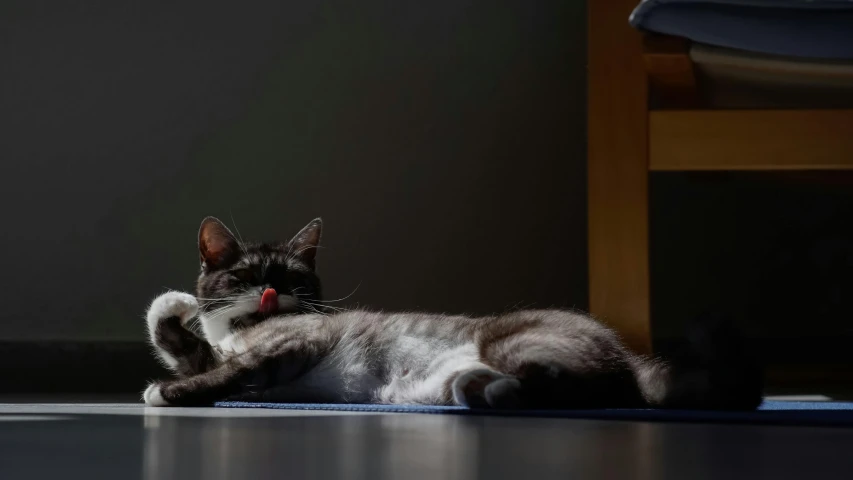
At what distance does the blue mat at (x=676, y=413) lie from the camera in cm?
127

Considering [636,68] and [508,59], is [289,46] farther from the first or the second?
[636,68]

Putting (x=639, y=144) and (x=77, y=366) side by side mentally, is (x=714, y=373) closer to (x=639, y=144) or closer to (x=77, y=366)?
(x=639, y=144)

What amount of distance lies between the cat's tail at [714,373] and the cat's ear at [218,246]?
0.93m

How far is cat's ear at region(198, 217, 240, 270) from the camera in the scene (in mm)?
2006

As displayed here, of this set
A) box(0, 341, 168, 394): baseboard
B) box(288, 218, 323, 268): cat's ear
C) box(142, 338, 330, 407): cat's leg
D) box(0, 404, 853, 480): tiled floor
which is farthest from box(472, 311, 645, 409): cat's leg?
box(0, 341, 168, 394): baseboard

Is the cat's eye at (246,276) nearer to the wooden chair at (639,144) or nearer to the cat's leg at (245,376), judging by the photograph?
the cat's leg at (245,376)

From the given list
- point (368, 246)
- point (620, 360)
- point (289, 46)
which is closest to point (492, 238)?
point (368, 246)

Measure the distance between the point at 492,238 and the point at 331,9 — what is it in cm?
78

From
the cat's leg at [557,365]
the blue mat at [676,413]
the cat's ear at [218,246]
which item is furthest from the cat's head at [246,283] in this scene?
the cat's leg at [557,365]

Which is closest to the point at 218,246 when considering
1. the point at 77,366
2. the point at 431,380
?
the point at 431,380

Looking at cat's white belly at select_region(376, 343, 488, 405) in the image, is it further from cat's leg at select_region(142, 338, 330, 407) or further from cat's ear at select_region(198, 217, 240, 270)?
cat's ear at select_region(198, 217, 240, 270)

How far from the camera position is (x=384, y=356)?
1719 mm

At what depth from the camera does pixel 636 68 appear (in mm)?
1958

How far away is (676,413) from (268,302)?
2.80 ft
